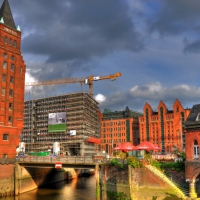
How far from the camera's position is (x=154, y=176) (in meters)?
41.2

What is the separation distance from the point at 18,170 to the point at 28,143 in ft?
235

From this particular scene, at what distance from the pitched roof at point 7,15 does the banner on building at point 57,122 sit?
2493 inches

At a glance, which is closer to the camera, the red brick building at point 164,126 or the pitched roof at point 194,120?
the pitched roof at point 194,120

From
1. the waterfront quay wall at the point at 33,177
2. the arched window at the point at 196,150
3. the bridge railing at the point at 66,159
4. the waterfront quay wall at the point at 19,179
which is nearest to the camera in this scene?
the arched window at the point at 196,150

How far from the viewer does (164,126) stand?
14338 cm

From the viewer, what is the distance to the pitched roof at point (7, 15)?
6288cm

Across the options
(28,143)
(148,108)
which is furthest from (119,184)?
(148,108)

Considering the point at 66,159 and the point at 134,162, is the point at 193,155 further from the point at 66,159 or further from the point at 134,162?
the point at 66,159

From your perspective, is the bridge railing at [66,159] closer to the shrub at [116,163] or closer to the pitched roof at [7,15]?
the shrub at [116,163]

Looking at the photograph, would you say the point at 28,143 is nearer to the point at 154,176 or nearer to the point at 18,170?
the point at 18,170

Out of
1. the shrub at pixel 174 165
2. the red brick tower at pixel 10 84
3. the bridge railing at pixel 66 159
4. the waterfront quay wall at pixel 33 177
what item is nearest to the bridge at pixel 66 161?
the bridge railing at pixel 66 159

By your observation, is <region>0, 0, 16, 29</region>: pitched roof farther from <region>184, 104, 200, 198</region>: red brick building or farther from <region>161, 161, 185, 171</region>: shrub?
<region>184, 104, 200, 198</region>: red brick building

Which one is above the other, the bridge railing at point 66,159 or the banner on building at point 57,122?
the banner on building at point 57,122

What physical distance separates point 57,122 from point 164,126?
176ft
